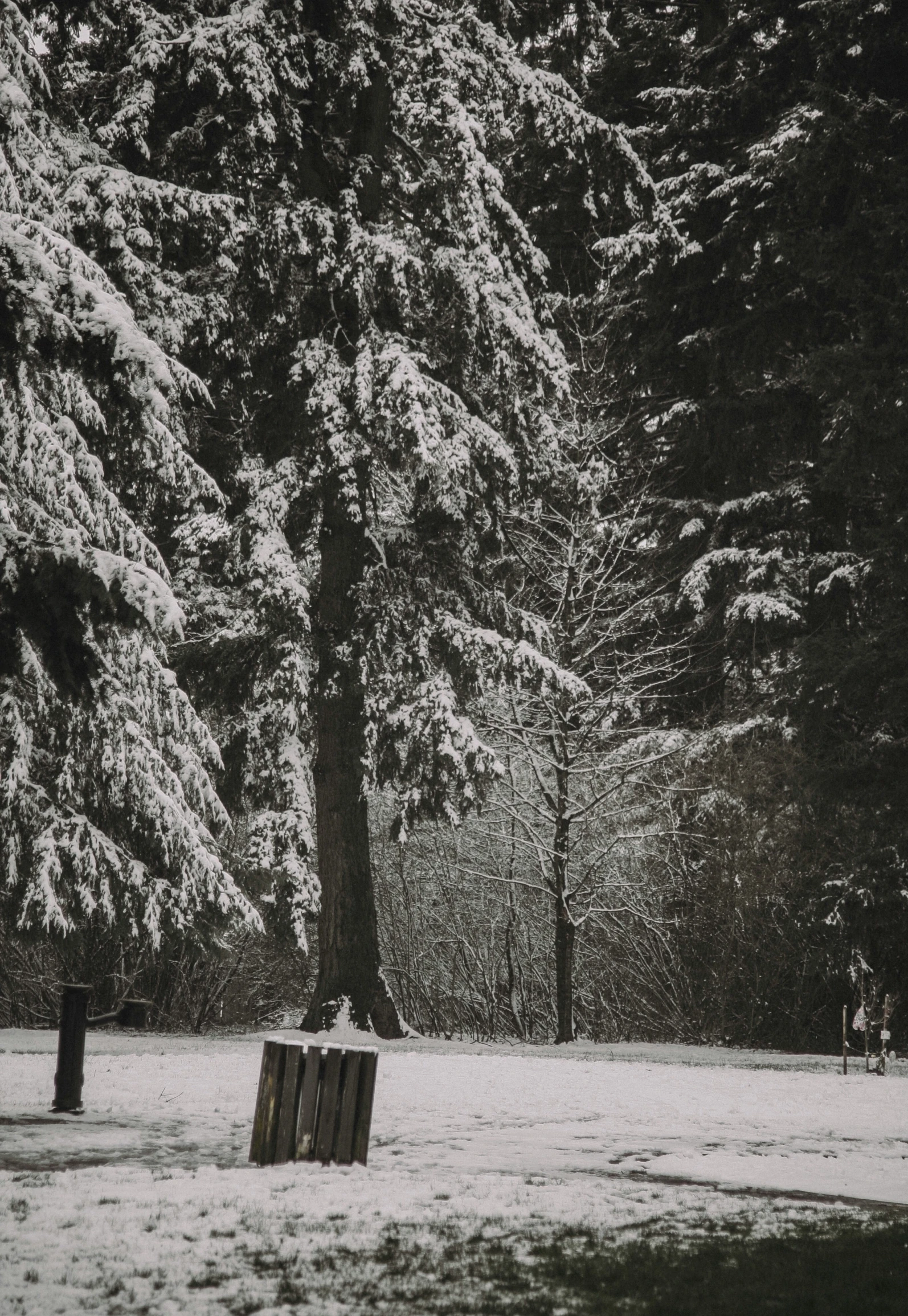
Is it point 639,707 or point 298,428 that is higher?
point 298,428

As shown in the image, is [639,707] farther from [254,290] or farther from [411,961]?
[254,290]

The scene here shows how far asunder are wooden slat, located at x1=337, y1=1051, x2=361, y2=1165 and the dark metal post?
2.49 metres

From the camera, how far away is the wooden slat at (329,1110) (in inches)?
286

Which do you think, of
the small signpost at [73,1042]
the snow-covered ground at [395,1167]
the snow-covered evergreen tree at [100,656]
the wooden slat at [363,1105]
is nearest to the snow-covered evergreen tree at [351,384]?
the snow-covered evergreen tree at [100,656]

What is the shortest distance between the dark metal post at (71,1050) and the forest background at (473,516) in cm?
280

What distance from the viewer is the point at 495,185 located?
16.4 metres

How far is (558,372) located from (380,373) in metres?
2.53

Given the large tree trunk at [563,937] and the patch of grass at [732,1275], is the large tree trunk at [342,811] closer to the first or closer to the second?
the large tree trunk at [563,937]

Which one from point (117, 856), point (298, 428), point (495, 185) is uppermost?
point (495, 185)

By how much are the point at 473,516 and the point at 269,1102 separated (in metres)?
10.7

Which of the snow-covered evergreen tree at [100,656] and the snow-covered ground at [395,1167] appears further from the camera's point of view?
the snow-covered evergreen tree at [100,656]

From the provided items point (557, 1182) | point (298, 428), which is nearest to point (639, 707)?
point (298, 428)

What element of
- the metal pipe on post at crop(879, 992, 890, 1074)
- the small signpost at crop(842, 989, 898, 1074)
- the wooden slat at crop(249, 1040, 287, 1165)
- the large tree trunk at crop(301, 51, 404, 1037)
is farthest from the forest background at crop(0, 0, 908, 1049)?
the wooden slat at crop(249, 1040, 287, 1165)

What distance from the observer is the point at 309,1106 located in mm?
7258
